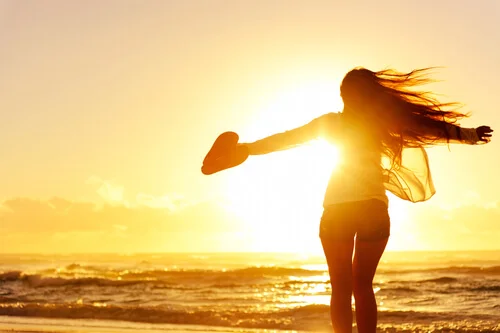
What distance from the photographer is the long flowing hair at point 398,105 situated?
151 inches

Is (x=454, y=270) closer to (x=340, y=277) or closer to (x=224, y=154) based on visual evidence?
(x=340, y=277)

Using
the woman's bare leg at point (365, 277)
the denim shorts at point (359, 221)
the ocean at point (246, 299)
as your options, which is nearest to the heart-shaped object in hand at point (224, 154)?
the denim shorts at point (359, 221)

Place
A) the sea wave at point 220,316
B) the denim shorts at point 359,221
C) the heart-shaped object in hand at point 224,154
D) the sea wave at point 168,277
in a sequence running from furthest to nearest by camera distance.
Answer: the sea wave at point 168,277, the sea wave at point 220,316, the heart-shaped object in hand at point 224,154, the denim shorts at point 359,221

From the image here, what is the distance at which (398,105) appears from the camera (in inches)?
151

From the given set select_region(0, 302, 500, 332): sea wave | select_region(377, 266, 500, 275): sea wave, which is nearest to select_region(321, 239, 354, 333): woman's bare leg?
select_region(0, 302, 500, 332): sea wave

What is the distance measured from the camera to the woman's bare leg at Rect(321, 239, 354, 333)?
385cm

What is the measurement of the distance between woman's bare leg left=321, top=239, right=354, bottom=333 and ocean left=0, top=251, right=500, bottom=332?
7.09m

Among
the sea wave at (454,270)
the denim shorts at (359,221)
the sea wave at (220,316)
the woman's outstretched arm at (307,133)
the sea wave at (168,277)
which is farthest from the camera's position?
the sea wave at (454,270)

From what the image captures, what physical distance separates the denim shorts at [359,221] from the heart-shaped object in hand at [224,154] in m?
0.67

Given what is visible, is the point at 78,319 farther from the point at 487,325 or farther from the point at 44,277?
the point at 44,277

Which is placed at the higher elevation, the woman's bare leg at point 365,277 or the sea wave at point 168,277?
the woman's bare leg at point 365,277

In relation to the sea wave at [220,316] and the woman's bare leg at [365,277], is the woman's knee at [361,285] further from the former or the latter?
the sea wave at [220,316]

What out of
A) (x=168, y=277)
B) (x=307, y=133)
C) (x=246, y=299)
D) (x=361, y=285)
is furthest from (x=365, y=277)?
(x=168, y=277)

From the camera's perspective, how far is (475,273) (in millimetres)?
28781
